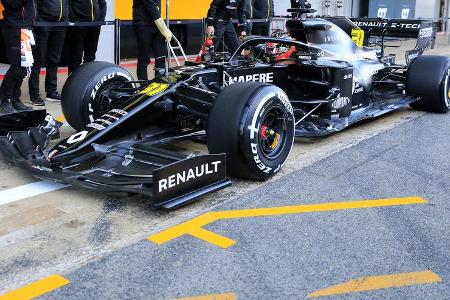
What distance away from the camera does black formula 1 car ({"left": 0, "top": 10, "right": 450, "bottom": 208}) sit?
399 centimetres

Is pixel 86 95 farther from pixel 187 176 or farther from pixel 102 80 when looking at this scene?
pixel 187 176

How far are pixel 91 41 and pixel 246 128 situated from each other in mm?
4553

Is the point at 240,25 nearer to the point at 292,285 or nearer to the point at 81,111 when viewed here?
the point at 81,111

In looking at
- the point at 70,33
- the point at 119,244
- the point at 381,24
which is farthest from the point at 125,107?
the point at 381,24

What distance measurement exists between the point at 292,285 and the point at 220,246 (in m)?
0.58

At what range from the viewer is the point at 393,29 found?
7.97 metres

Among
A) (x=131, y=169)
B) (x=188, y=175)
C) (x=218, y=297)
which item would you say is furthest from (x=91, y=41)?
(x=218, y=297)

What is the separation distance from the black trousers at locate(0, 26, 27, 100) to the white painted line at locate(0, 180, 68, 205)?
2.52 metres

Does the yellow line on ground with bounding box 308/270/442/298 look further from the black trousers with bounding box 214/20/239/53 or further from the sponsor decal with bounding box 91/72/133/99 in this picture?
the black trousers with bounding box 214/20/239/53

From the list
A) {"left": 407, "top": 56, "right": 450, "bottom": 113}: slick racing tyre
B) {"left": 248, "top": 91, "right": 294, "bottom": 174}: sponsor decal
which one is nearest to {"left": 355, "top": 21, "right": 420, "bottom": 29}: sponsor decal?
{"left": 407, "top": 56, "right": 450, "bottom": 113}: slick racing tyre

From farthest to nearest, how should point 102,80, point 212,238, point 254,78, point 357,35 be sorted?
point 357,35 < point 254,78 < point 102,80 < point 212,238

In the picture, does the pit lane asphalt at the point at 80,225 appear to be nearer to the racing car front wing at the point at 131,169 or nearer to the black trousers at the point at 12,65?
the racing car front wing at the point at 131,169

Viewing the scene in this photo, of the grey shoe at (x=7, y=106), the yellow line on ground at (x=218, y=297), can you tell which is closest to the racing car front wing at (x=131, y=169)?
the yellow line on ground at (x=218, y=297)

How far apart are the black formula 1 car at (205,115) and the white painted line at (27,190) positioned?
20 cm
